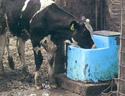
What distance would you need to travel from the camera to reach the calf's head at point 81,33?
812 centimetres

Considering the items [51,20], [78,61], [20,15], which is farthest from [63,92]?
[20,15]

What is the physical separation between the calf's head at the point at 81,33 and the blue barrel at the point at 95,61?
23 centimetres

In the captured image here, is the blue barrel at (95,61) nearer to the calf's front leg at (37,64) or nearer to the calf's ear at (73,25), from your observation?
the calf's ear at (73,25)

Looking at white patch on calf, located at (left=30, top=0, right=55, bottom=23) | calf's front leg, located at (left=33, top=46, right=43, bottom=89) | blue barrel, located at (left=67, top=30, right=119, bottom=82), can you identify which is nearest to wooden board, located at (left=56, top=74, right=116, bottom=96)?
blue barrel, located at (left=67, top=30, right=119, bottom=82)

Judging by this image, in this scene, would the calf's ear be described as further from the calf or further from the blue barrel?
the blue barrel

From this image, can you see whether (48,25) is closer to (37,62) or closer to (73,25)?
(73,25)

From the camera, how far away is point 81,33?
8.17m

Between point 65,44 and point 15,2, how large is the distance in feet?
4.86

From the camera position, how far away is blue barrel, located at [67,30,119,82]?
299 inches

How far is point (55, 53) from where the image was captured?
853cm

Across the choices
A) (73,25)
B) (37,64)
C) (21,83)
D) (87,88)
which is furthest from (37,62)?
(87,88)

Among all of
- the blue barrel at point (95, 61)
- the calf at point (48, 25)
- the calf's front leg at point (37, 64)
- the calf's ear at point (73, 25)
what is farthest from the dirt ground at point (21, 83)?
the calf's ear at point (73, 25)

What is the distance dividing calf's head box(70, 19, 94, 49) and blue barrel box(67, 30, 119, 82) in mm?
232

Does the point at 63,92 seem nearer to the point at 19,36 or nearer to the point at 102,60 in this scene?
the point at 102,60
